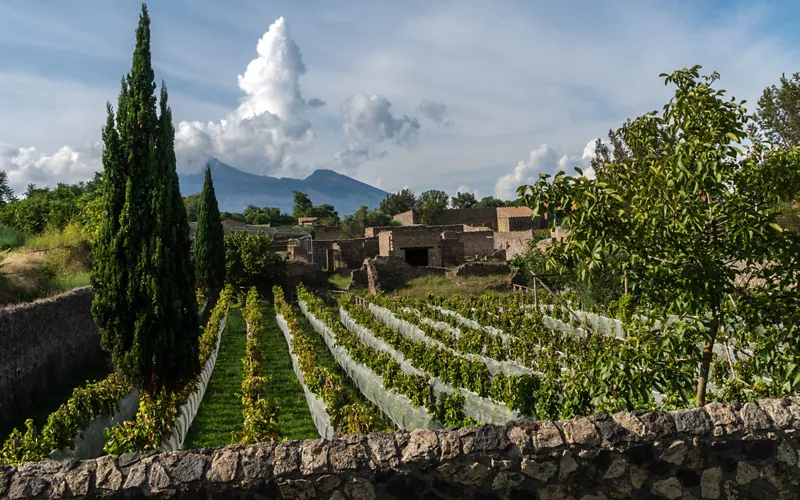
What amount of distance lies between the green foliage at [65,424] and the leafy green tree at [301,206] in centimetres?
8305

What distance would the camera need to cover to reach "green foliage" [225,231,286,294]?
3059cm

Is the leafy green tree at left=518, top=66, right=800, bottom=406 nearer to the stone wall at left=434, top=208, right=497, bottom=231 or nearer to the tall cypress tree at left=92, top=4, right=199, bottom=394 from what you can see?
the tall cypress tree at left=92, top=4, right=199, bottom=394

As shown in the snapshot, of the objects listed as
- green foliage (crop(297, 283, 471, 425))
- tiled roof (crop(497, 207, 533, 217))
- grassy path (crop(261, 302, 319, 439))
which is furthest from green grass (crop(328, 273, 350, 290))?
tiled roof (crop(497, 207, 533, 217))

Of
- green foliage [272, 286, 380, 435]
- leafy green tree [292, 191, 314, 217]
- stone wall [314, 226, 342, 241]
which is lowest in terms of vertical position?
green foliage [272, 286, 380, 435]

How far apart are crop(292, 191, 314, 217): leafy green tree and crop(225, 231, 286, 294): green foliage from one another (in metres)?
61.3

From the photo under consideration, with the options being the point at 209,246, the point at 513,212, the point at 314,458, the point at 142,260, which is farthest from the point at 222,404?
the point at 513,212

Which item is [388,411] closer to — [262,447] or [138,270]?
[138,270]

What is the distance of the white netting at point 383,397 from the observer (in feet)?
30.8

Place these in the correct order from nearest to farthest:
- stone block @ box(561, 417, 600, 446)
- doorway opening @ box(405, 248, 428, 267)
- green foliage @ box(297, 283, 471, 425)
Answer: stone block @ box(561, 417, 600, 446) < green foliage @ box(297, 283, 471, 425) < doorway opening @ box(405, 248, 428, 267)

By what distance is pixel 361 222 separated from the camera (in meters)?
64.1

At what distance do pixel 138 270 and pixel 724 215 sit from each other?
9620mm

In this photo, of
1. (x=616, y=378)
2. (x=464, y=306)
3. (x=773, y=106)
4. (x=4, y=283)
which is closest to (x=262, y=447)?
(x=616, y=378)

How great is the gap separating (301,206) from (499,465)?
9540 cm

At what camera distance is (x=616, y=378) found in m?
5.00
